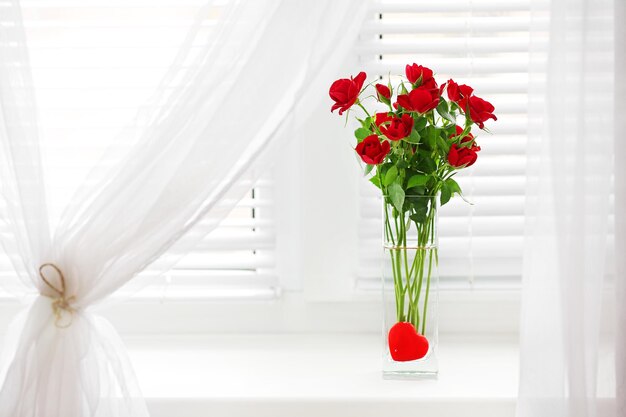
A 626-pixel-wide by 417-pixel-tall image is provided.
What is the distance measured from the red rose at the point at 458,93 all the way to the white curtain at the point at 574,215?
0.13 metres

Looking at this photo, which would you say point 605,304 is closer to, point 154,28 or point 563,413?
point 563,413

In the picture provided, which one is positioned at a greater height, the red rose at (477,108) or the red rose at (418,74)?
the red rose at (418,74)

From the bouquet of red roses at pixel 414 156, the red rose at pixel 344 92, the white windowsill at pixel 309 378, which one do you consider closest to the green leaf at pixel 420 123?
the bouquet of red roses at pixel 414 156

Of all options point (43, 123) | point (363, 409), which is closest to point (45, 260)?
point (43, 123)

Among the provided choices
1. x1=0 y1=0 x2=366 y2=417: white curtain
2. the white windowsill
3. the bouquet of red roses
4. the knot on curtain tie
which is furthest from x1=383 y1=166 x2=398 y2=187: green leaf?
the knot on curtain tie

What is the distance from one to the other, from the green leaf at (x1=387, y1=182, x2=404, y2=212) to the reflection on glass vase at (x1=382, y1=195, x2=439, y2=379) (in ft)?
0.09

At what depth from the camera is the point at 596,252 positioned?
46.8 inches

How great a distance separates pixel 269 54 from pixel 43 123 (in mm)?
359

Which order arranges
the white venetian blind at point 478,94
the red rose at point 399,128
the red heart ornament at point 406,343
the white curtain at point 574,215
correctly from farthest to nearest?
1. the white venetian blind at point 478,94
2. the red heart ornament at point 406,343
3. the red rose at point 399,128
4. the white curtain at point 574,215

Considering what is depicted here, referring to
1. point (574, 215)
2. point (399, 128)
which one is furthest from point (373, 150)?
point (574, 215)

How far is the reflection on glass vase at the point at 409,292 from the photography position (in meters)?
1.38

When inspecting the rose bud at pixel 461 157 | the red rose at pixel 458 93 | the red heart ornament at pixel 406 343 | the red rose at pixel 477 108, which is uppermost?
the red rose at pixel 458 93

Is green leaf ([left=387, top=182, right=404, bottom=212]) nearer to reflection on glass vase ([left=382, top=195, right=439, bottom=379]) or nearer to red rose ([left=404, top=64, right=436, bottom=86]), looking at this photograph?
reflection on glass vase ([left=382, top=195, right=439, bottom=379])

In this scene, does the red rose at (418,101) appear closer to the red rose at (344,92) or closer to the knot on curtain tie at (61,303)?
the red rose at (344,92)
